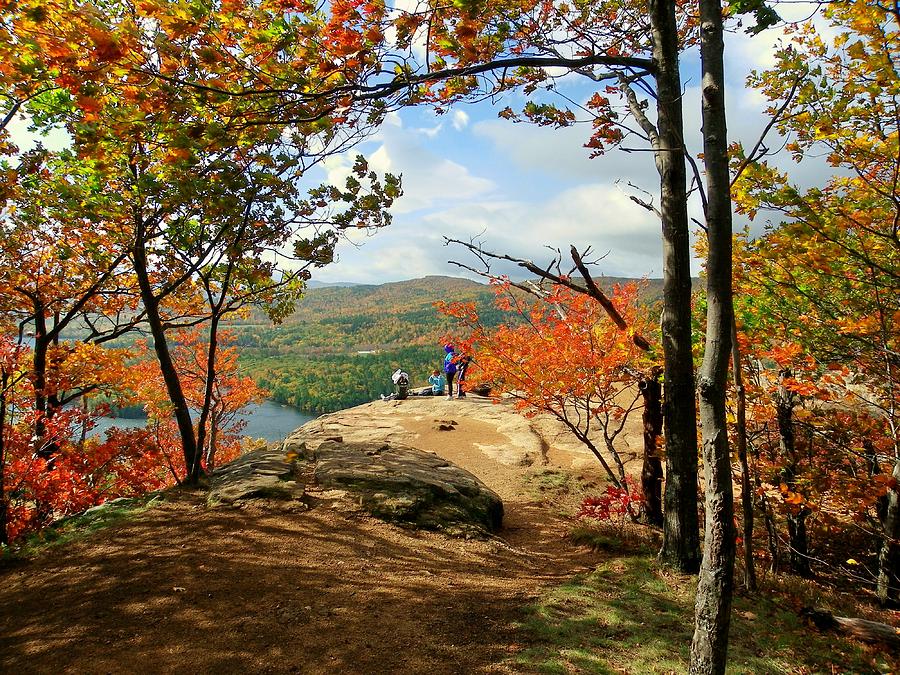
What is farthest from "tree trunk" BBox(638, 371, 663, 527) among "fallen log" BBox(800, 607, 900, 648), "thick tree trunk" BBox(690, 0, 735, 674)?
"thick tree trunk" BBox(690, 0, 735, 674)

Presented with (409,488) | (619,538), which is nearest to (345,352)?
(409,488)

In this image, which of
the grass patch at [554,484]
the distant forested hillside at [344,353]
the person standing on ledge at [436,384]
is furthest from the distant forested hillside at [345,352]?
the grass patch at [554,484]

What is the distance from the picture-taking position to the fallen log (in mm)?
4105

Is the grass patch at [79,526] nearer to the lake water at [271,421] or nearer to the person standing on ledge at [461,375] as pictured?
the person standing on ledge at [461,375]

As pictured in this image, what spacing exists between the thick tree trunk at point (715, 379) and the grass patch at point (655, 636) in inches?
45.4

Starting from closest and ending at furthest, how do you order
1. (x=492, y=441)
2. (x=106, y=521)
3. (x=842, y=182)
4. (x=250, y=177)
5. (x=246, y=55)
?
(x=246, y=55), (x=842, y=182), (x=250, y=177), (x=106, y=521), (x=492, y=441)

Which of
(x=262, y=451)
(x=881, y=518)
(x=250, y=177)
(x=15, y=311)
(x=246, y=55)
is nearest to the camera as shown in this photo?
(x=246, y=55)

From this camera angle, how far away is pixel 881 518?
7.48 m

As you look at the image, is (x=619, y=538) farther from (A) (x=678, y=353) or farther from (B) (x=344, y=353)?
(B) (x=344, y=353)

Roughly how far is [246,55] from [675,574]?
638 cm

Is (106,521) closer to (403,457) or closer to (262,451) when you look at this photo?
(262,451)

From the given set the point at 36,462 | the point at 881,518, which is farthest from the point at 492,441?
the point at 36,462

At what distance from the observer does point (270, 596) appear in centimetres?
437

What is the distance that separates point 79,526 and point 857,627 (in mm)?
8837
